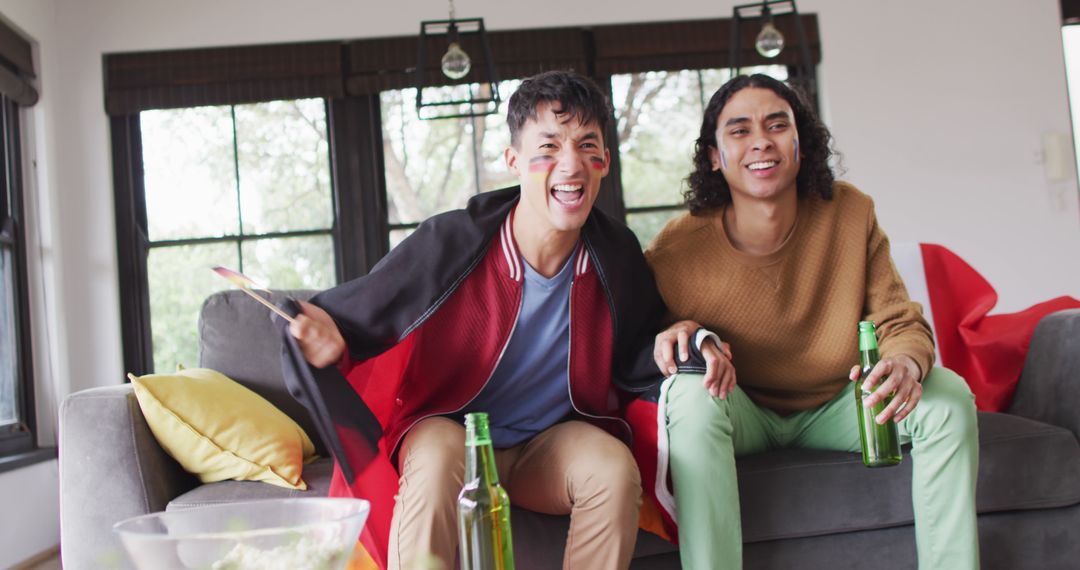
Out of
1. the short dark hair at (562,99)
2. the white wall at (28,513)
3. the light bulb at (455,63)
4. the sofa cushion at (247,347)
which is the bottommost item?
the white wall at (28,513)

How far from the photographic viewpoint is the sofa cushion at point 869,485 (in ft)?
6.32

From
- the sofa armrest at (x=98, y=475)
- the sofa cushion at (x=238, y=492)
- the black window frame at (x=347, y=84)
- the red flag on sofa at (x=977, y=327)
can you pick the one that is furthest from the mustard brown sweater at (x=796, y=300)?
the black window frame at (x=347, y=84)

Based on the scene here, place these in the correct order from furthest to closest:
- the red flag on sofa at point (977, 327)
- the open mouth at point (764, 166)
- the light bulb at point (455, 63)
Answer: the light bulb at point (455, 63) → the red flag on sofa at point (977, 327) → the open mouth at point (764, 166)

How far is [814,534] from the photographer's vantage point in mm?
1954

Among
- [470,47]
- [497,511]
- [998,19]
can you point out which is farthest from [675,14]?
[497,511]

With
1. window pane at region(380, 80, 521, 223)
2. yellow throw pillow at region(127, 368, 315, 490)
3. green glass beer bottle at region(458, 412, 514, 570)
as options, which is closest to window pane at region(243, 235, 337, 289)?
window pane at region(380, 80, 521, 223)

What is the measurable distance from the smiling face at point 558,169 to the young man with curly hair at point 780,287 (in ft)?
1.01

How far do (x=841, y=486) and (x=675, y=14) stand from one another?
3.41m

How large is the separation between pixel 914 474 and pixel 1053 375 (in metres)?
0.58

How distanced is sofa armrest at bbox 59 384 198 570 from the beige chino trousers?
0.58m

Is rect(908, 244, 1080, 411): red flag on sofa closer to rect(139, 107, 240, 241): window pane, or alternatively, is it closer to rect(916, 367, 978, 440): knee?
rect(916, 367, 978, 440): knee

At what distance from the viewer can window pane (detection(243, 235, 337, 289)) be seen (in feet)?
15.3

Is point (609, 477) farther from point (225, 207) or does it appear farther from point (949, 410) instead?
point (225, 207)

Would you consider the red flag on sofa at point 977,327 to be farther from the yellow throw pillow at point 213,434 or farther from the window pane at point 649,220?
the window pane at point 649,220
